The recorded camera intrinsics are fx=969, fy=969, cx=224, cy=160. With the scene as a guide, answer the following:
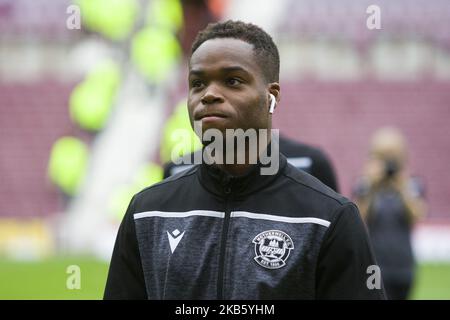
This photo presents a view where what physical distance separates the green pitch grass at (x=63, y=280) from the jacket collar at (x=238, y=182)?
19.6 feet

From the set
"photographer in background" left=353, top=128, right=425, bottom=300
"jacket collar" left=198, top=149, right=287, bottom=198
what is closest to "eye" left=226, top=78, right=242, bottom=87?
"jacket collar" left=198, top=149, right=287, bottom=198

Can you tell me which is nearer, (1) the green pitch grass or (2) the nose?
(2) the nose

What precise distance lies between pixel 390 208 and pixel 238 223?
4.01m

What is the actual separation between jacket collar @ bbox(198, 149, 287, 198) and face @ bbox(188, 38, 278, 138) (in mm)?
128

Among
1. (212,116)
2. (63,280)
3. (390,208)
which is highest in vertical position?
(63,280)

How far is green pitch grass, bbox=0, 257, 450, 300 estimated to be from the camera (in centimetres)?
923

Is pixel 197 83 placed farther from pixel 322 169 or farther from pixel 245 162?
pixel 322 169

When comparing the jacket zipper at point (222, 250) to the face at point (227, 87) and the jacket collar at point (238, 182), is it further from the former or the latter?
the face at point (227, 87)

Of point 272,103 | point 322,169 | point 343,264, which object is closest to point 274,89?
point 272,103

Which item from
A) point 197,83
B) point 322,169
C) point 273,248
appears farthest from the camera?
point 322,169

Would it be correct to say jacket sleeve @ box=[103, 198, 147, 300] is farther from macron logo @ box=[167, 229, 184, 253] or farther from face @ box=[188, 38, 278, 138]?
face @ box=[188, 38, 278, 138]

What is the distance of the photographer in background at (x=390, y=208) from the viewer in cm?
620

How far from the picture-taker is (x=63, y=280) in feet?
34.7
